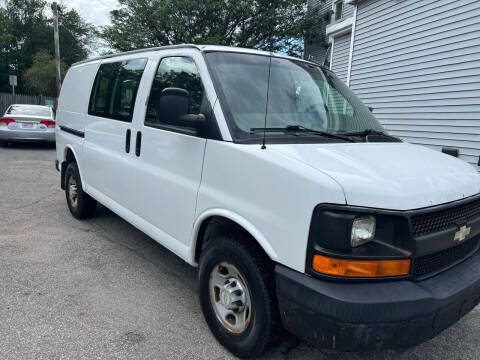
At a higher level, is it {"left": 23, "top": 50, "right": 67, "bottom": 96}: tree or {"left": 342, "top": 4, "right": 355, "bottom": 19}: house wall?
{"left": 342, "top": 4, "right": 355, "bottom": 19}: house wall

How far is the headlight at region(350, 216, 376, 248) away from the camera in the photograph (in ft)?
6.45

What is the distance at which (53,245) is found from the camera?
4.42 metres

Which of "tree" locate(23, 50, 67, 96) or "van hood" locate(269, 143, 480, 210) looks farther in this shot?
"tree" locate(23, 50, 67, 96)

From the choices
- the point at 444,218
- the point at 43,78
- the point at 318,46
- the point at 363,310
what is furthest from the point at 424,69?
the point at 43,78

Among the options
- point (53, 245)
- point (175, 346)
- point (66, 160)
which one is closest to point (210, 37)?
point (66, 160)

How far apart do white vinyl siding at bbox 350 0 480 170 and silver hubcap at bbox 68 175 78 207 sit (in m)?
6.80

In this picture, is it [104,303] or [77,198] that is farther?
[77,198]

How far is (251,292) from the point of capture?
236 cm

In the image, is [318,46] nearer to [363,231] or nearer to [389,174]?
[389,174]

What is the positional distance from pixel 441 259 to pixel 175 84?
7.51 ft

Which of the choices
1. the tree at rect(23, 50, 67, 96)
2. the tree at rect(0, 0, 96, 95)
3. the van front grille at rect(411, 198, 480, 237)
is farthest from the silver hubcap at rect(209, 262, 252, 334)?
the tree at rect(0, 0, 96, 95)

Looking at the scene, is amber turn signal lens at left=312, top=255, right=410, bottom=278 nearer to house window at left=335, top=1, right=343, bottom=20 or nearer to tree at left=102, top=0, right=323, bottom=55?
house window at left=335, top=1, right=343, bottom=20

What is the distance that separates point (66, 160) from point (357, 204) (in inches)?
184

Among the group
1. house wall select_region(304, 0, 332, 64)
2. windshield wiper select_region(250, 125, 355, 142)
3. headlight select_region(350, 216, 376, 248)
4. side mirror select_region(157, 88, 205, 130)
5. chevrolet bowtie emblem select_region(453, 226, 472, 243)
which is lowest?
chevrolet bowtie emblem select_region(453, 226, 472, 243)
